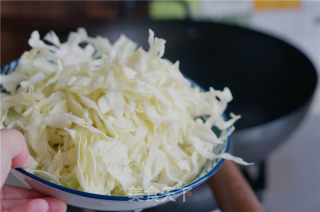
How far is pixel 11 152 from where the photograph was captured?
0.39 metres

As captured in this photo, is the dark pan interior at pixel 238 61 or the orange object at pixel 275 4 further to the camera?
the orange object at pixel 275 4

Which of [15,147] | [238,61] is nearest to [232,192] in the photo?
[15,147]

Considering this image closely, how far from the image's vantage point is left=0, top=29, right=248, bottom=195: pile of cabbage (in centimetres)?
47

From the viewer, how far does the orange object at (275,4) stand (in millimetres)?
1962

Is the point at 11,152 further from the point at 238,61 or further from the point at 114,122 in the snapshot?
the point at 238,61

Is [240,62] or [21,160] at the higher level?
[240,62]

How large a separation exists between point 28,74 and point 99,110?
164mm

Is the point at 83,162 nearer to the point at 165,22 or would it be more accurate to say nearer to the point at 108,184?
the point at 108,184

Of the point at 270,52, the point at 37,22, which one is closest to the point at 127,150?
the point at 270,52

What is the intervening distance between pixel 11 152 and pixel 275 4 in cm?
184

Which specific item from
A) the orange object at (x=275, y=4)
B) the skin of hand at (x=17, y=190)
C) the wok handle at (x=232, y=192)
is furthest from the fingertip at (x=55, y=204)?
the orange object at (x=275, y=4)

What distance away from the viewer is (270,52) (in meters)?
1.39

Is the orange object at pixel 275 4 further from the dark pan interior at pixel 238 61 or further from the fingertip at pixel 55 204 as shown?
the fingertip at pixel 55 204

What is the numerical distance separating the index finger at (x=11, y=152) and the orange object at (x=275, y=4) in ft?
5.85
